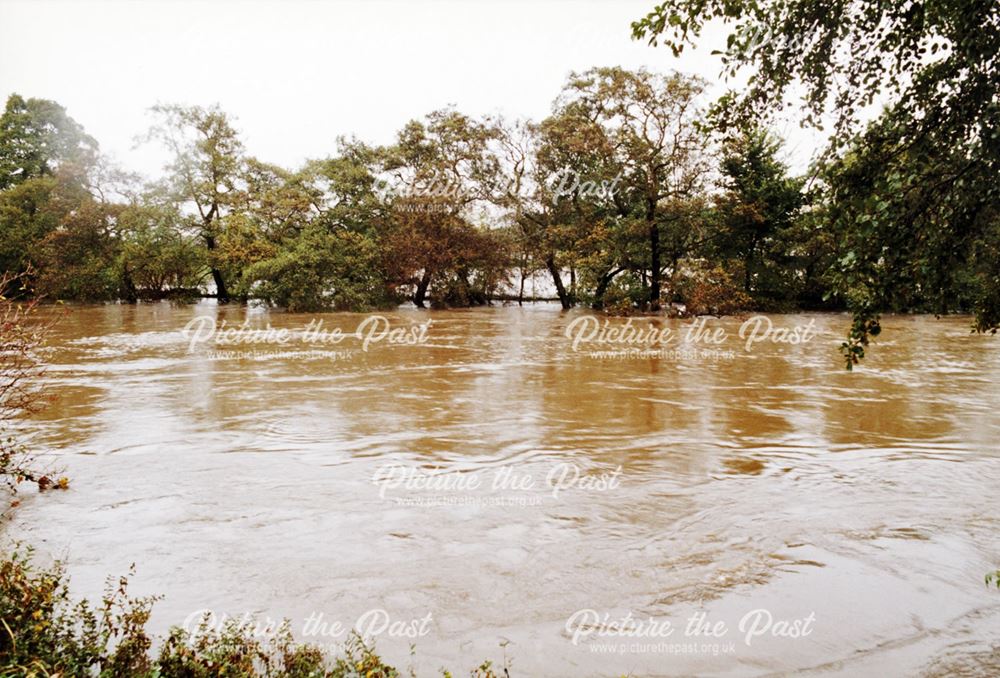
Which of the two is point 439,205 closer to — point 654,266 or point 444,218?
point 444,218

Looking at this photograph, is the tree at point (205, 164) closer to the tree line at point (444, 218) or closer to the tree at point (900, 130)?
the tree line at point (444, 218)

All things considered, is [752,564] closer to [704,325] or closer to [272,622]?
[272,622]

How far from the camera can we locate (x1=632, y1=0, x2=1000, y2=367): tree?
3.62 m

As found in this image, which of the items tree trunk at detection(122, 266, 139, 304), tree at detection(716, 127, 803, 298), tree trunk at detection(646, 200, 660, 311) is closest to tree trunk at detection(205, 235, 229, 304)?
tree trunk at detection(122, 266, 139, 304)

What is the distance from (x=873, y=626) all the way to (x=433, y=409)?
6727 mm

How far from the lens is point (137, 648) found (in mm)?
3090

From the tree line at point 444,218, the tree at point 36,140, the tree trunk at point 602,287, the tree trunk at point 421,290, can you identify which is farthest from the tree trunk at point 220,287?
the tree trunk at point 602,287

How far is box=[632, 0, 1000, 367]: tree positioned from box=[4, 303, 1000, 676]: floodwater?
68.4 inches

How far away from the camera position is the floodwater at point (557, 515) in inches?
146

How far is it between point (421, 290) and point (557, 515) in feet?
88.8

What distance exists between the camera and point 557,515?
17.9ft

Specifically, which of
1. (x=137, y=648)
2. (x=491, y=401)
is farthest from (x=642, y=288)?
(x=137, y=648)

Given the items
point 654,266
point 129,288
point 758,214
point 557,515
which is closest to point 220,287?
point 129,288

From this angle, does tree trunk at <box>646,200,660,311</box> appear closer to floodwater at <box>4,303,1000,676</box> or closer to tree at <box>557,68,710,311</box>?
tree at <box>557,68,710,311</box>
